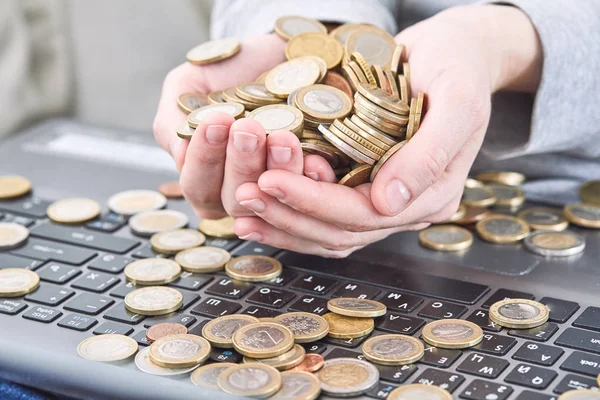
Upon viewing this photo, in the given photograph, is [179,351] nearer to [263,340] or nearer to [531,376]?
[263,340]

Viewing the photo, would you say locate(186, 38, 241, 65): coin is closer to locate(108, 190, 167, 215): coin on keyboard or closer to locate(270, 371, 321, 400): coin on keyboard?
locate(108, 190, 167, 215): coin on keyboard

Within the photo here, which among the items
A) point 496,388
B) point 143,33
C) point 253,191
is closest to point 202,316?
point 253,191

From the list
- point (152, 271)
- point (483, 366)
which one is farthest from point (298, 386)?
point (152, 271)

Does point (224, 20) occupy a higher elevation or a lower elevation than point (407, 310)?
higher

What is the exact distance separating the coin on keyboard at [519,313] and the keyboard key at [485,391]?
0.09 meters

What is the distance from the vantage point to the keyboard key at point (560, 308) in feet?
2.25

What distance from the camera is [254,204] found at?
0.71 meters

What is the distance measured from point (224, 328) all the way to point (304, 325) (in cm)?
6

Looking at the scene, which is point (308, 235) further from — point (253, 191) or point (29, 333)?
point (29, 333)

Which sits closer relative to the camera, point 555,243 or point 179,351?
point 179,351

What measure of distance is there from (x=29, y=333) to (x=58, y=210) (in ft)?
0.89

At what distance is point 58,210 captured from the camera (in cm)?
92

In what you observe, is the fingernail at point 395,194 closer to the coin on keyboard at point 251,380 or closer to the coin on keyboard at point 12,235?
the coin on keyboard at point 251,380

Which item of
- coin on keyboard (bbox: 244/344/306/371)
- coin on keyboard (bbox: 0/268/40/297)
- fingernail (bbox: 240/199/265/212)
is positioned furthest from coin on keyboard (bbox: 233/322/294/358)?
Answer: coin on keyboard (bbox: 0/268/40/297)
